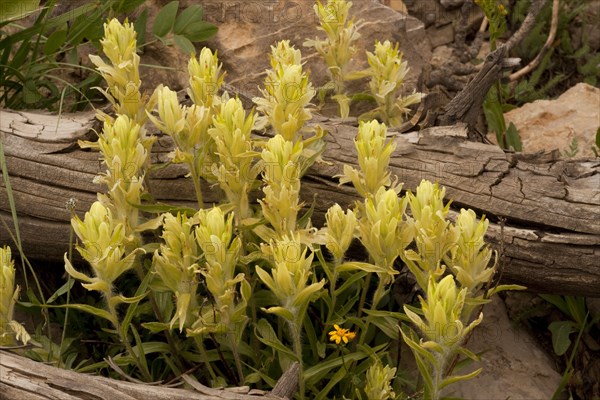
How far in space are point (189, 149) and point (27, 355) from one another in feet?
2.83

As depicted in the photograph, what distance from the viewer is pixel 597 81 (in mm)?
4965

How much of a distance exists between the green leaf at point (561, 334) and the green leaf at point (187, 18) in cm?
202

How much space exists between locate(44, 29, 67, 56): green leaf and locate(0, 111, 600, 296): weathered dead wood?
42 cm

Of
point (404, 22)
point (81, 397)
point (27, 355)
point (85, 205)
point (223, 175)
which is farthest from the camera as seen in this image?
point (404, 22)

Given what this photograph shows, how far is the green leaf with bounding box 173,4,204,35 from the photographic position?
3.73 metres

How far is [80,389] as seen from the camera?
7.75 ft

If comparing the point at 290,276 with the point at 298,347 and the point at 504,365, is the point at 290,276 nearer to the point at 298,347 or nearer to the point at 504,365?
the point at 298,347

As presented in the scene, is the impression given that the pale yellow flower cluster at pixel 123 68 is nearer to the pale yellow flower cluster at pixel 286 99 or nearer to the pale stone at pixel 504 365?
the pale yellow flower cluster at pixel 286 99

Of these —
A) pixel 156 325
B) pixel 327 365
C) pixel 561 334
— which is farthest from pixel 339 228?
pixel 561 334

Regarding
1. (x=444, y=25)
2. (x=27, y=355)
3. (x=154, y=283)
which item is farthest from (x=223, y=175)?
(x=444, y=25)

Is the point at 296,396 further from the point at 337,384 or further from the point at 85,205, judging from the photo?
the point at 85,205

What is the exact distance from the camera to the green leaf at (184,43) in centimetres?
361

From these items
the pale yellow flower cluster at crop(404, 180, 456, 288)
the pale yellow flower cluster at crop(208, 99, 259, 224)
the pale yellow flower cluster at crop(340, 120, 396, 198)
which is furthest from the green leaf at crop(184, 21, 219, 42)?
the pale yellow flower cluster at crop(404, 180, 456, 288)

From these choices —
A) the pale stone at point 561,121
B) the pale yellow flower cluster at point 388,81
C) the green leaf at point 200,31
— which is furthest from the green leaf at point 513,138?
the green leaf at point 200,31
